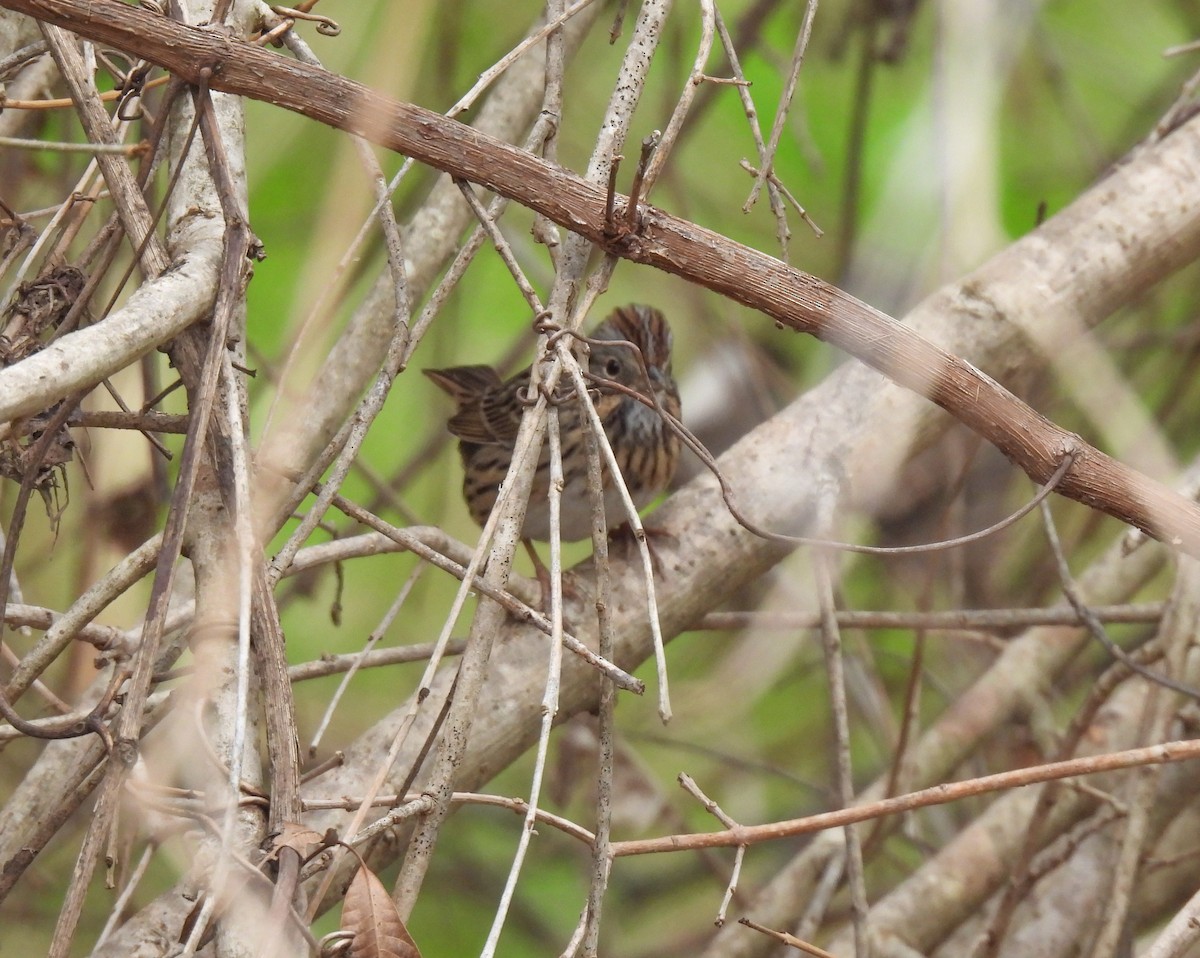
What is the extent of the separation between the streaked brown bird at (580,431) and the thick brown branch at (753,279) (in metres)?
1.43

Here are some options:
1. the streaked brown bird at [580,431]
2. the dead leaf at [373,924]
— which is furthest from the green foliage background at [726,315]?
the dead leaf at [373,924]

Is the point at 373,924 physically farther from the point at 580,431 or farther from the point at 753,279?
the point at 580,431

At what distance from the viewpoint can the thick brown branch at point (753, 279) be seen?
136 cm

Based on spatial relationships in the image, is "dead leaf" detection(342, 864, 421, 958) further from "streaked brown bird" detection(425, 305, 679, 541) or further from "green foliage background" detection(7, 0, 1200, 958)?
"green foliage background" detection(7, 0, 1200, 958)

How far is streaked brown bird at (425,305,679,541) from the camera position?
10.1ft

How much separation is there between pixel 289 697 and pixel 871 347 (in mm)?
690

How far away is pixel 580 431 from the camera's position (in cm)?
289

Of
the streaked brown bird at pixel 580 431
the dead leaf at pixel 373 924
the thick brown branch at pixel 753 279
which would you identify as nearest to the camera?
the dead leaf at pixel 373 924

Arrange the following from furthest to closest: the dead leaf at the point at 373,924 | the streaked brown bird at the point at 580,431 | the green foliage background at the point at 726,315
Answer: the green foliage background at the point at 726,315 < the streaked brown bird at the point at 580,431 < the dead leaf at the point at 373,924

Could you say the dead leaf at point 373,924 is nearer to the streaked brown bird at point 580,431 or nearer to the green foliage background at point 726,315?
the streaked brown bird at point 580,431

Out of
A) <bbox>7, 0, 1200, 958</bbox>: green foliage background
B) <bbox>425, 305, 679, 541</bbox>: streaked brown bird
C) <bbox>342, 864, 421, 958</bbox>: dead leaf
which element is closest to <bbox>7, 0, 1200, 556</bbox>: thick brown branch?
<bbox>342, 864, 421, 958</bbox>: dead leaf

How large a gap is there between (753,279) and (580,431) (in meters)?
1.47

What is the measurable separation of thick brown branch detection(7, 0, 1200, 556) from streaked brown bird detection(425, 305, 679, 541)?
4.68 feet

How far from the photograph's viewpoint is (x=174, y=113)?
1700 millimetres
